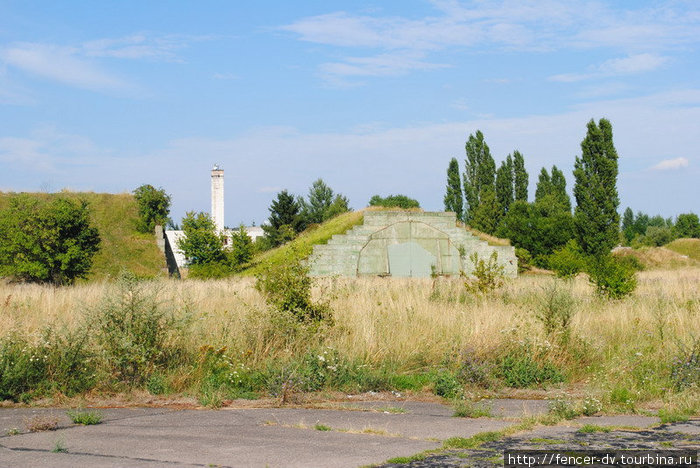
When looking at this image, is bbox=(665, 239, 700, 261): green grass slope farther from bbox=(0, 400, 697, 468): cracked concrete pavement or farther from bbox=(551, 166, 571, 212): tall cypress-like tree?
bbox=(0, 400, 697, 468): cracked concrete pavement

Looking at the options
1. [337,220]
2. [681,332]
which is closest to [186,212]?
[337,220]

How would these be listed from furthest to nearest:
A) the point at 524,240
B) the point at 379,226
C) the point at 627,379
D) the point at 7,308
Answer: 1. the point at 524,240
2. the point at 379,226
3. the point at 7,308
4. the point at 627,379

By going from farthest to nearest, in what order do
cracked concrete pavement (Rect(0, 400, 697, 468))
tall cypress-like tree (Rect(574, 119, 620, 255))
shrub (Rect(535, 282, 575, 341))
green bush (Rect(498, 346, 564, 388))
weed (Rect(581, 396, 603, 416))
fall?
tall cypress-like tree (Rect(574, 119, 620, 255))
shrub (Rect(535, 282, 575, 341))
green bush (Rect(498, 346, 564, 388))
weed (Rect(581, 396, 603, 416))
cracked concrete pavement (Rect(0, 400, 697, 468))

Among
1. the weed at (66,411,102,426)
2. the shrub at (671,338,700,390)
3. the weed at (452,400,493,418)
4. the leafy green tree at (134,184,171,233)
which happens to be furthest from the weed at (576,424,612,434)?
the leafy green tree at (134,184,171,233)

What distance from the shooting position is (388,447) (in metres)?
6.14

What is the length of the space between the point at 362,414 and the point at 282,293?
4.83m

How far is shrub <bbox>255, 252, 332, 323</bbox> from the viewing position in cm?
1231

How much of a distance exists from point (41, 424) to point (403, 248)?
34122 millimetres

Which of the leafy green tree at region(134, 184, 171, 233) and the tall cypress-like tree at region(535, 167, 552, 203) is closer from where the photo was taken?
the leafy green tree at region(134, 184, 171, 233)

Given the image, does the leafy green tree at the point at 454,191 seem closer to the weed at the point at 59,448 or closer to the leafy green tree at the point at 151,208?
the leafy green tree at the point at 151,208

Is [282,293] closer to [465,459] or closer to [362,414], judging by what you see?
[362,414]

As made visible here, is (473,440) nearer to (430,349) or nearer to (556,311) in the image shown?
(430,349)

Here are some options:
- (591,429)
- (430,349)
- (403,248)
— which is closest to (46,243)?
(403,248)

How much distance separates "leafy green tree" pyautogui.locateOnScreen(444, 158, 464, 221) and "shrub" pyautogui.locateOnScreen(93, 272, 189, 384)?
57.3 m
